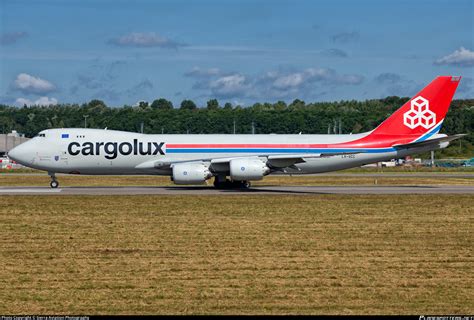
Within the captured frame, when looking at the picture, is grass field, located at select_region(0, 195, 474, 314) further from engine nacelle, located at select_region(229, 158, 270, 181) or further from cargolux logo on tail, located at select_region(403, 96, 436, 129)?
cargolux logo on tail, located at select_region(403, 96, 436, 129)

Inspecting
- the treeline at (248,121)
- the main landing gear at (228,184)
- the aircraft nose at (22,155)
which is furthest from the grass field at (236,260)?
the treeline at (248,121)

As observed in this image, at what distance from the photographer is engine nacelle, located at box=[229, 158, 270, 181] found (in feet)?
142

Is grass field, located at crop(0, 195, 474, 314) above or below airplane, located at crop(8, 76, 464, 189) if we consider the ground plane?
below

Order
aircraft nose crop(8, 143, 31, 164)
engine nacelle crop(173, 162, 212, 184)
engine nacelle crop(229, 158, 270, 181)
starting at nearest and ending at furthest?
engine nacelle crop(173, 162, 212, 184)
engine nacelle crop(229, 158, 270, 181)
aircraft nose crop(8, 143, 31, 164)

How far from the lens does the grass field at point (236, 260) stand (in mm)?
14438

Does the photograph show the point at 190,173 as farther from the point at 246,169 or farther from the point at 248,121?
the point at 248,121

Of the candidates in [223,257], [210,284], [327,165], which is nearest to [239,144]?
[327,165]

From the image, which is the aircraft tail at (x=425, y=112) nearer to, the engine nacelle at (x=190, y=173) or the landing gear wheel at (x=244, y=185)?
the landing gear wheel at (x=244, y=185)

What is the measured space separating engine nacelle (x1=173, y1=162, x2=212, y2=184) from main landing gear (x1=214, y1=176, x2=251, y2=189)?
9.59 feet

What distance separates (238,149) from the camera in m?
46.6


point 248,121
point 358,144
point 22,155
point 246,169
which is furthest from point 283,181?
point 248,121

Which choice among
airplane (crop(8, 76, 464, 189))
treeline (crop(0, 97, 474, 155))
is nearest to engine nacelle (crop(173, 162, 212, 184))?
airplane (crop(8, 76, 464, 189))

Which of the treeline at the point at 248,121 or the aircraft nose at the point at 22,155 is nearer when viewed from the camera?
the aircraft nose at the point at 22,155

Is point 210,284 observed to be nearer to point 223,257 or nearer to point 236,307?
point 236,307
